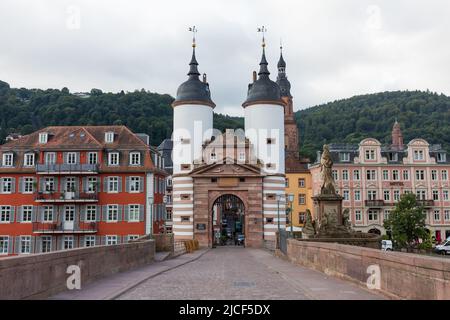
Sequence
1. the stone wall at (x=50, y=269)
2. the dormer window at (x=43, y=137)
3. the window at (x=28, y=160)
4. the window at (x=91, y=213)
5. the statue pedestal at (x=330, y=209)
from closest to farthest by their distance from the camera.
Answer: the stone wall at (x=50, y=269)
the statue pedestal at (x=330, y=209)
the window at (x=91, y=213)
the window at (x=28, y=160)
the dormer window at (x=43, y=137)

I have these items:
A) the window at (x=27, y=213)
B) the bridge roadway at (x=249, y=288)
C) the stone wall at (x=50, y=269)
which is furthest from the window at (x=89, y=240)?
the bridge roadway at (x=249, y=288)

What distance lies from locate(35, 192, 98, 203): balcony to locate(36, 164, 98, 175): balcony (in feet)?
6.84

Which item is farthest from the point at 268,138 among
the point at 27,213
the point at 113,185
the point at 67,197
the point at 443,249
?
the point at 27,213

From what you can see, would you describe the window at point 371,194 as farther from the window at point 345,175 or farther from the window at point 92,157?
the window at point 92,157

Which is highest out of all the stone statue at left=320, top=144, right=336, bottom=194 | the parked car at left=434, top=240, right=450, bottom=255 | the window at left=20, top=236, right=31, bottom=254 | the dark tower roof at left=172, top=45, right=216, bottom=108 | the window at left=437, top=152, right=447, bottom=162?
the dark tower roof at left=172, top=45, right=216, bottom=108

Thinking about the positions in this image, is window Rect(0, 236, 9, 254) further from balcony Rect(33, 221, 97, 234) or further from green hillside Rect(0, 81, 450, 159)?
green hillside Rect(0, 81, 450, 159)

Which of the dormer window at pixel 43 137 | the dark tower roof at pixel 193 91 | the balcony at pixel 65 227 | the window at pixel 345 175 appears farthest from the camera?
the window at pixel 345 175

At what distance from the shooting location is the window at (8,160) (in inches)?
2095

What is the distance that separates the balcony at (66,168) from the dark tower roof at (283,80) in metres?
49.7

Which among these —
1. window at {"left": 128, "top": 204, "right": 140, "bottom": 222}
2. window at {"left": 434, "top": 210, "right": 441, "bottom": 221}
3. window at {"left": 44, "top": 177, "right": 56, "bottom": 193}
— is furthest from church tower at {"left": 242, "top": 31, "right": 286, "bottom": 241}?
window at {"left": 434, "top": 210, "right": 441, "bottom": 221}

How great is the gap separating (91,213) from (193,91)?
16331mm

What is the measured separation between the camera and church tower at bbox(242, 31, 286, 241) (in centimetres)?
5406

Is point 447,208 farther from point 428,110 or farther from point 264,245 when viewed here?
point 428,110
